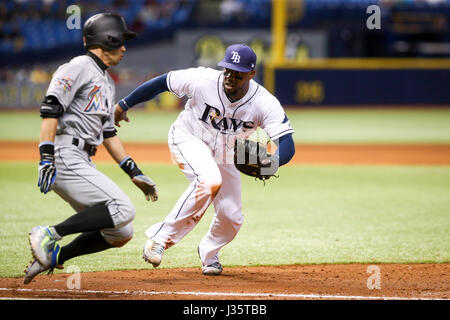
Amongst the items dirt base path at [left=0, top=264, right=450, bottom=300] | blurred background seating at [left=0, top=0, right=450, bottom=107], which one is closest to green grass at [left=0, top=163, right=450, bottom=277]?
dirt base path at [left=0, top=264, right=450, bottom=300]

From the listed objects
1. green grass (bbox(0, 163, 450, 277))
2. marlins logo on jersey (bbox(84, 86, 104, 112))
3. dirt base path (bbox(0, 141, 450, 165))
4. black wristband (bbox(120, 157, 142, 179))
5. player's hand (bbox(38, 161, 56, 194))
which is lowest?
dirt base path (bbox(0, 141, 450, 165))

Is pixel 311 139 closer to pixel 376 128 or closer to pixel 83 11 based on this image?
pixel 376 128

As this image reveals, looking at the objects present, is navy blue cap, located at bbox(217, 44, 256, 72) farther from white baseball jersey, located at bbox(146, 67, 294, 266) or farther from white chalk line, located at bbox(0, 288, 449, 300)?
white chalk line, located at bbox(0, 288, 449, 300)

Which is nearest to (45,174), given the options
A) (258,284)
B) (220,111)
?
(220,111)

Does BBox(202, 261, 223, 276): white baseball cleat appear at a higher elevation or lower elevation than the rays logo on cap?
lower

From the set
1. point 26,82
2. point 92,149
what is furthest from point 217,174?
point 26,82

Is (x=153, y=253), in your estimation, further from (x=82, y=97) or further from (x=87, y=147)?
(x=82, y=97)

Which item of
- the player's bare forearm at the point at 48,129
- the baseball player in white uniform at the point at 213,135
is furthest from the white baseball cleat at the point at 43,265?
the baseball player in white uniform at the point at 213,135
